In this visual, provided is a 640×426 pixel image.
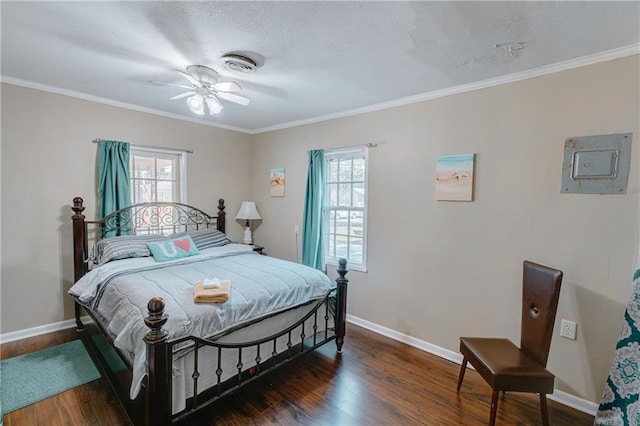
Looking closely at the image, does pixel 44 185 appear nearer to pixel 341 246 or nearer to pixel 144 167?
pixel 144 167

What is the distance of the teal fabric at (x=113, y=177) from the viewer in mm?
3332

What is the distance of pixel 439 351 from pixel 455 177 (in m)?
1.67

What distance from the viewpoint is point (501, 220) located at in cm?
255

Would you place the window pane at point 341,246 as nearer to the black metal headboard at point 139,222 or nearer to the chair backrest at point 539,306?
the black metal headboard at point 139,222

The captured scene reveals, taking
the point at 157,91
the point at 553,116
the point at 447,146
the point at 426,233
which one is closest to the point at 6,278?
the point at 157,91

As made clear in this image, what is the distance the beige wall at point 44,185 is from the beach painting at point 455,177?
3.51 metres

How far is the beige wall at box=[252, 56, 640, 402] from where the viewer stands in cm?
208

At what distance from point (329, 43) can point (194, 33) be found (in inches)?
34.2

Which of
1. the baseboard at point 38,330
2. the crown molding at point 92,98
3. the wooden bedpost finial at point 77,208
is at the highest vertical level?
the crown molding at point 92,98

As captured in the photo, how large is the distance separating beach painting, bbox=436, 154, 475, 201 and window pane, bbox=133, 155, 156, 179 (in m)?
3.43

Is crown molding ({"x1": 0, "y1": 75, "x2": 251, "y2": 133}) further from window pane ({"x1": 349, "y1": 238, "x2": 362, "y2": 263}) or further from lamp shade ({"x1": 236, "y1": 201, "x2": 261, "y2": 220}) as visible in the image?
window pane ({"x1": 349, "y1": 238, "x2": 362, "y2": 263})

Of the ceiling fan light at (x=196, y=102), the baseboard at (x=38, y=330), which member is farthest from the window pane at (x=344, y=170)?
the baseboard at (x=38, y=330)

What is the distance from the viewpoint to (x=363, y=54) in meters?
2.17

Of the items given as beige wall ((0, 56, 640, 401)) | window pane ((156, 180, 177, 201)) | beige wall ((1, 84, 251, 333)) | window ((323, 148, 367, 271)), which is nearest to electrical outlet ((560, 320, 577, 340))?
beige wall ((0, 56, 640, 401))
